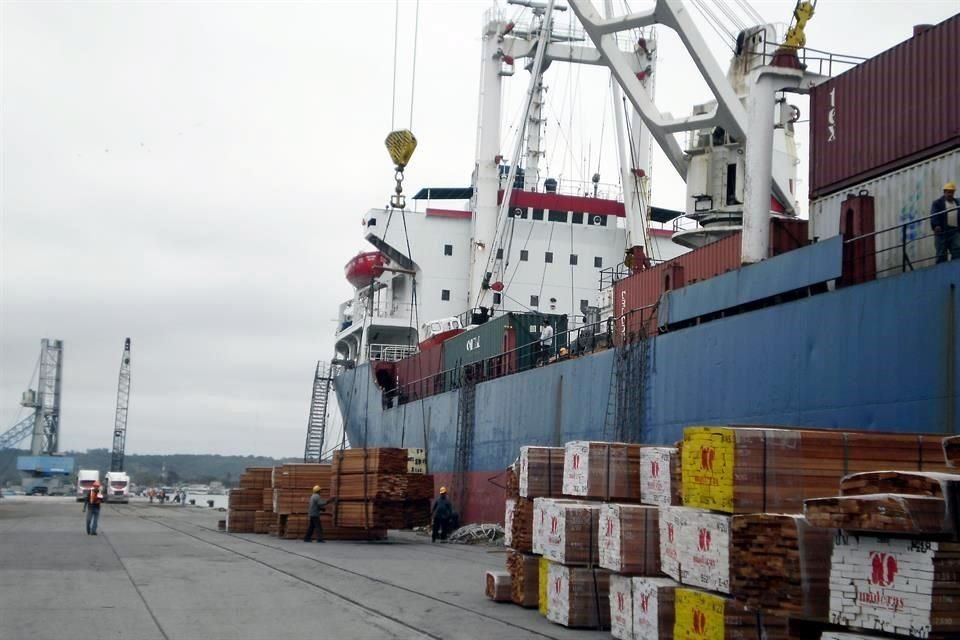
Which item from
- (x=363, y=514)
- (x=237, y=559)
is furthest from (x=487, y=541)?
(x=237, y=559)

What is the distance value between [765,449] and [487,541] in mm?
16246

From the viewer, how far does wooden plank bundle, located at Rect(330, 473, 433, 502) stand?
2345 centimetres

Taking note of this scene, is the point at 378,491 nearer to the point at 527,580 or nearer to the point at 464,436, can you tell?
the point at 464,436

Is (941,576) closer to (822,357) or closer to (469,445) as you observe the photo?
(822,357)

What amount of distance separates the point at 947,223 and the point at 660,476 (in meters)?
4.68

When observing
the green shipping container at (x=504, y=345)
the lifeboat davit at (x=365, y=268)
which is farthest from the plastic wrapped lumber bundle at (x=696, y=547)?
the lifeboat davit at (x=365, y=268)

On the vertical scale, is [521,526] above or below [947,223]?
below

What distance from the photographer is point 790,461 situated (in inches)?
350

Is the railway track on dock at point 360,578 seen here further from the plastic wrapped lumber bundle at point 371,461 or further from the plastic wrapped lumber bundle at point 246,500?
the plastic wrapped lumber bundle at point 246,500

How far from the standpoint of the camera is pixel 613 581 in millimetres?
10547

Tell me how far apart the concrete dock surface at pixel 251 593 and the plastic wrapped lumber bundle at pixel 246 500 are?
6.01 metres

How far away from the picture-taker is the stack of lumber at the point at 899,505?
637 cm

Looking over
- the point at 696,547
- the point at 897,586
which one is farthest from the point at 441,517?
the point at 897,586

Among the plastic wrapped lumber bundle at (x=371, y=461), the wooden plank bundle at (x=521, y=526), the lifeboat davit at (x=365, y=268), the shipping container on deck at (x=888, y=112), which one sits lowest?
the wooden plank bundle at (x=521, y=526)
